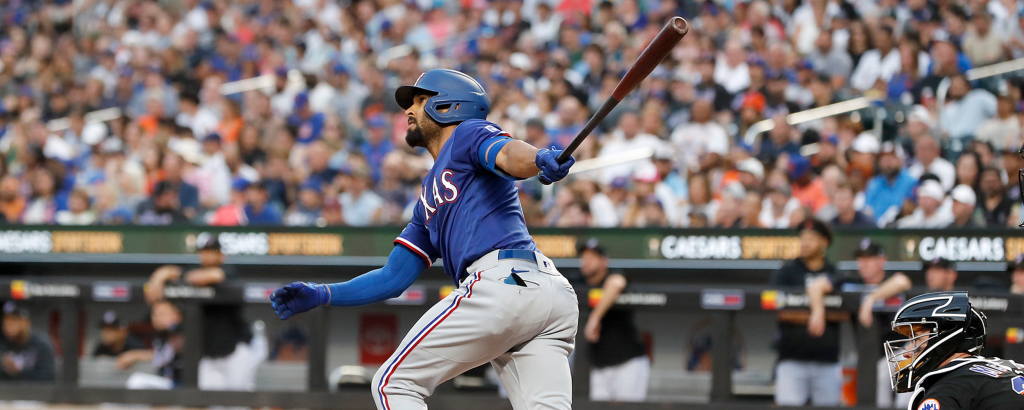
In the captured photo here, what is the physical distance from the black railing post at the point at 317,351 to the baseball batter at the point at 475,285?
13.2 ft

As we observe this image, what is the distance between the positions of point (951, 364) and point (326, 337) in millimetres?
5208

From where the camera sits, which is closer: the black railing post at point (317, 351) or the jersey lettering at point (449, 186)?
the jersey lettering at point (449, 186)

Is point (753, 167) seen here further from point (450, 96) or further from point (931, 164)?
point (450, 96)

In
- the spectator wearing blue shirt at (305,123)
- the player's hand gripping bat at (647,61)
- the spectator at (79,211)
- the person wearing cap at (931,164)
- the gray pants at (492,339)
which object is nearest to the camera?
the player's hand gripping bat at (647,61)

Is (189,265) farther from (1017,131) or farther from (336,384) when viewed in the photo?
(1017,131)

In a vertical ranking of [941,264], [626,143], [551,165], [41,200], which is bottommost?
[941,264]

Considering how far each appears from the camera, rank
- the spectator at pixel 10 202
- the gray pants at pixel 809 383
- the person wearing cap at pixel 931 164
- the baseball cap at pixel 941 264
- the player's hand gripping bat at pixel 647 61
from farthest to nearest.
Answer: the spectator at pixel 10 202 → the person wearing cap at pixel 931 164 → the gray pants at pixel 809 383 → the baseball cap at pixel 941 264 → the player's hand gripping bat at pixel 647 61

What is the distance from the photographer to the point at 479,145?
3.61 m

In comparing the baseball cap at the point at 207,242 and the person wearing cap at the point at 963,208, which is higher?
the person wearing cap at the point at 963,208

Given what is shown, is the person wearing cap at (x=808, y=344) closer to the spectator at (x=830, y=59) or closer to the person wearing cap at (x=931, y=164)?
the person wearing cap at (x=931, y=164)

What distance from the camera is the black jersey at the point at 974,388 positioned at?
3324 millimetres

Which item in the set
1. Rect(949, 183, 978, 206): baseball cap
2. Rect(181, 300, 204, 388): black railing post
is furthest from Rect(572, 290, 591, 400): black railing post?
Rect(181, 300, 204, 388): black railing post

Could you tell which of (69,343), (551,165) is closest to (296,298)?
(551,165)

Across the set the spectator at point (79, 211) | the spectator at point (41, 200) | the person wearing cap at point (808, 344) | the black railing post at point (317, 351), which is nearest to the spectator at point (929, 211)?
the person wearing cap at point (808, 344)
